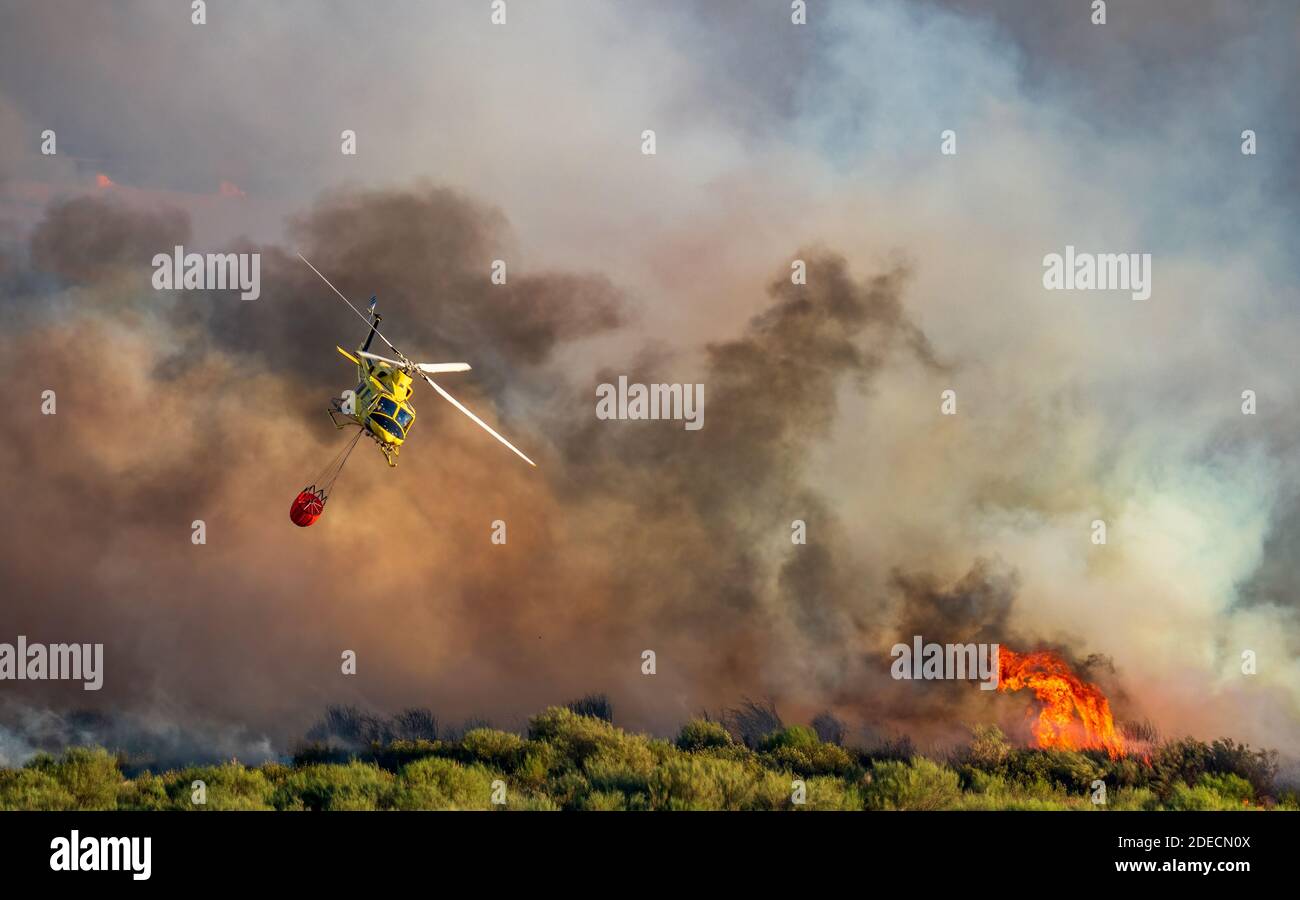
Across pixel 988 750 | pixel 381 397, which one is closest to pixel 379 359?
pixel 381 397

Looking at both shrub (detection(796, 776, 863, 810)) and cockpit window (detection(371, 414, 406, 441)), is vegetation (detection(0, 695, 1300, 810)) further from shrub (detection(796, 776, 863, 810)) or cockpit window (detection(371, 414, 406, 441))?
cockpit window (detection(371, 414, 406, 441))

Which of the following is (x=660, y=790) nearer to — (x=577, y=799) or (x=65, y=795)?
(x=577, y=799)

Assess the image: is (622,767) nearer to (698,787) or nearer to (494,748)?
(698,787)

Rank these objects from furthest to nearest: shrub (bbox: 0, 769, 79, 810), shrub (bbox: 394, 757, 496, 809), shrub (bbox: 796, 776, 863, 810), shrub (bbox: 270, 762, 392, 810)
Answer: shrub (bbox: 0, 769, 79, 810) → shrub (bbox: 394, 757, 496, 809) → shrub (bbox: 270, 762, 392, 810) → shrub (bbox: 796, 776, 863, 810)

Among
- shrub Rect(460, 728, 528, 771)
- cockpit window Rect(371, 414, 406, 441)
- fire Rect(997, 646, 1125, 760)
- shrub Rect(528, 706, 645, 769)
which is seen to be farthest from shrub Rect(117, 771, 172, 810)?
fire Rect(997, 646, 1125, 760)

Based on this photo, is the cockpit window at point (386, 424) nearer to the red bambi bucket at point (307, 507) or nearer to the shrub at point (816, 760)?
the red bambi bucket at point (307, 507)
